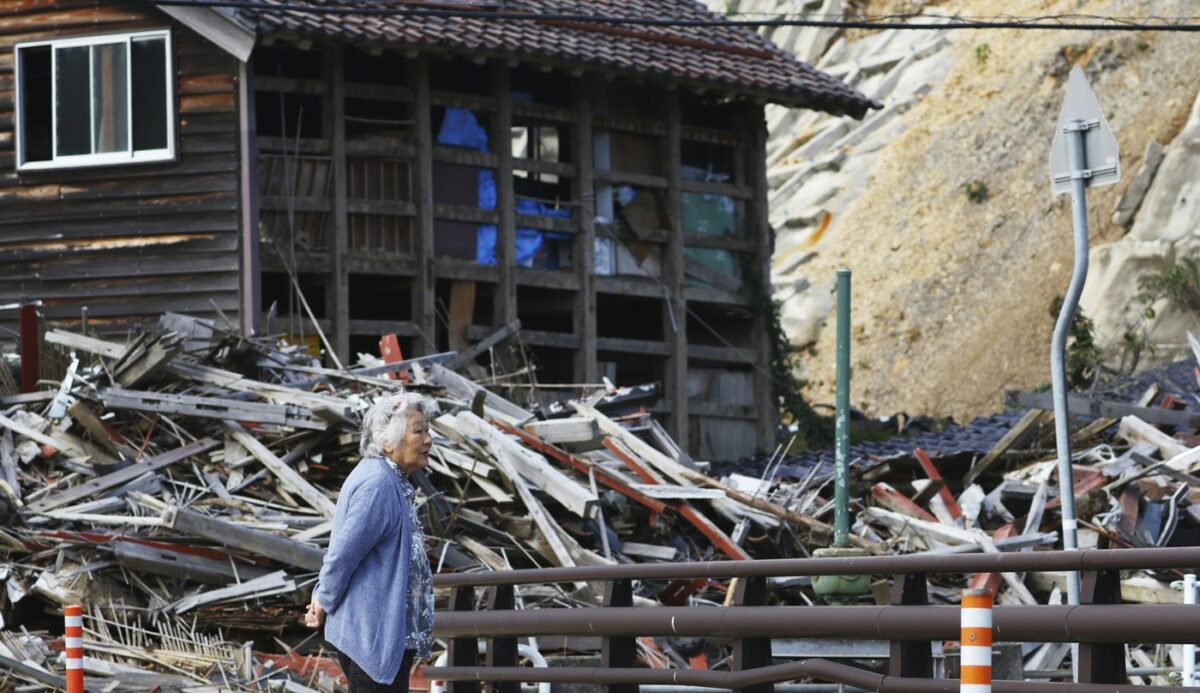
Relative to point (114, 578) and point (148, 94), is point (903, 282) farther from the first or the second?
point (114, 578)

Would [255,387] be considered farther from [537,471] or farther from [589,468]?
[589,468]

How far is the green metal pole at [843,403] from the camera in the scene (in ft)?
38.1

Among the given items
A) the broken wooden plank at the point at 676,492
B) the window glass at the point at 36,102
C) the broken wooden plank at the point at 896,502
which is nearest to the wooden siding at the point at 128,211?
the window glass at the point at 36,102

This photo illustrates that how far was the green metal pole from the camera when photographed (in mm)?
11602

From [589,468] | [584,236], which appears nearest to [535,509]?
[589,468]

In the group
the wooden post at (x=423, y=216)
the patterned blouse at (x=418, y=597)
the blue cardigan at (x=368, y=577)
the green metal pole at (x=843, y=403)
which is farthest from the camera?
the wooden post at (x=423, y=216)

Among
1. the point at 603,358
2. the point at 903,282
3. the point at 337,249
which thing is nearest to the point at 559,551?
the point at 337,249

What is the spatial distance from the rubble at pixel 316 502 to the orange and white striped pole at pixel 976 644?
7.17 meters

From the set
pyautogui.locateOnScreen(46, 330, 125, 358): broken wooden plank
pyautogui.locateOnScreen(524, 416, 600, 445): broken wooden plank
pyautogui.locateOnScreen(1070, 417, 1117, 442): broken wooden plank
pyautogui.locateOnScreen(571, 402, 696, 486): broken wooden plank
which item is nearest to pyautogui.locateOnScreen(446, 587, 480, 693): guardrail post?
pyautogui.locateOnScreen(524, 416, 600, 445): broken wooden plank

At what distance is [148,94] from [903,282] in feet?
80.4

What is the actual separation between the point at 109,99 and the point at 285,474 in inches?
291

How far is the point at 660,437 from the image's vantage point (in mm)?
17844

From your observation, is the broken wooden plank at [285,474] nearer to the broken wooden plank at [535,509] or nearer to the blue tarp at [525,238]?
the broken wooden plank at [535,509]

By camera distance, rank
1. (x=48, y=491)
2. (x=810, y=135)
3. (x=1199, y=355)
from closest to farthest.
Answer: (x=48, y=491), (x=1199, y=355), (x=810, y=135)
